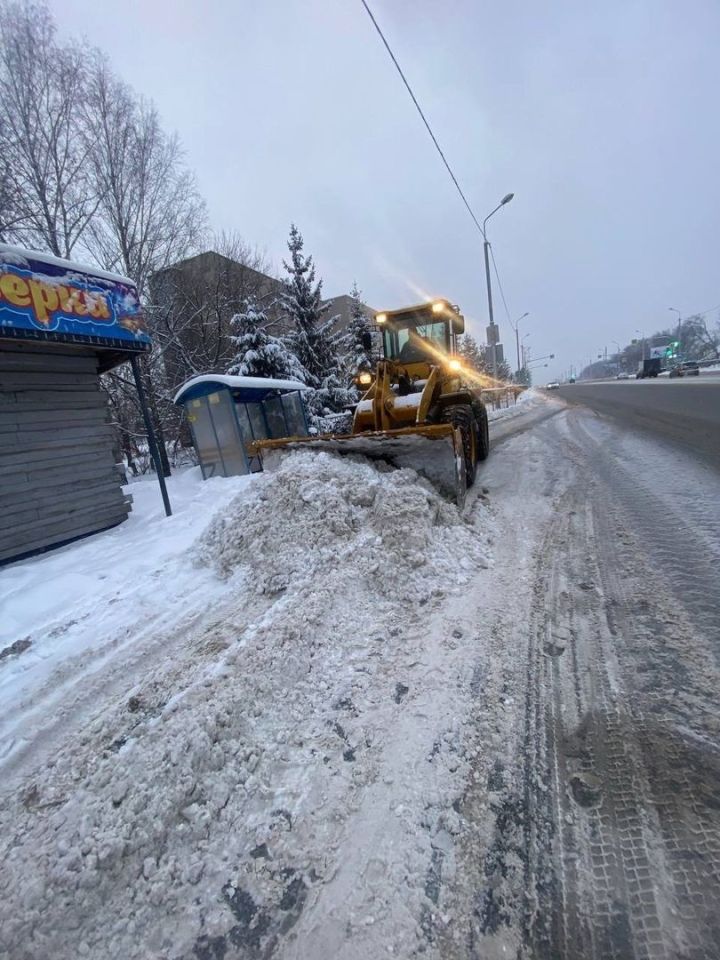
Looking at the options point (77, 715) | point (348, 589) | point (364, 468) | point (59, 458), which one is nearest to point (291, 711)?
point (348, 589)

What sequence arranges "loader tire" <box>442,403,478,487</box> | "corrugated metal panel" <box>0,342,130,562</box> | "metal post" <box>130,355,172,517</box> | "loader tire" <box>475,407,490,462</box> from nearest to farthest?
"loader tire" <box>442,403,478,487</box>, "corrugated metal panel" <box>0,342,130,562</box>, "metal post" <box>130,355,172,517</box>, "loader tire" <box>475,407,490,462</box>

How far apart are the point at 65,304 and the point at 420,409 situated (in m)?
5.64

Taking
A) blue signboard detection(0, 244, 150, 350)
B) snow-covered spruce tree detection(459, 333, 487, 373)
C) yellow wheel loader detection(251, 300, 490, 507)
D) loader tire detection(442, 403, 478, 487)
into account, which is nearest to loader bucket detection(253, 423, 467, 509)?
yellow wheel loader detection(251, 300, 490, 507)

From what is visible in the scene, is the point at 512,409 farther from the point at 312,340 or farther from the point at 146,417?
the point at 146,417

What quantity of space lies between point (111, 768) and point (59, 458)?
22.0ft

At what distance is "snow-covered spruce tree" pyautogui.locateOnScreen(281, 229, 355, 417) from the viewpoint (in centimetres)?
1803

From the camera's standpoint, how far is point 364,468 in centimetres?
514

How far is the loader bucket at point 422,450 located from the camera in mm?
5031

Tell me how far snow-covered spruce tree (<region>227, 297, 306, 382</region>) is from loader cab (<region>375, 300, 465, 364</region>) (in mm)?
10027

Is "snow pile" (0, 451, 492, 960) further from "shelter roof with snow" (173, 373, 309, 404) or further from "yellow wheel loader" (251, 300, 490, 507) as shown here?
"shelter roof with snow" (173, 373, 309, 404)

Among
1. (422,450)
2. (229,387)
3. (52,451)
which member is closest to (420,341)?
(422,450)

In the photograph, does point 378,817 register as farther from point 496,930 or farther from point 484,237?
point 484,237

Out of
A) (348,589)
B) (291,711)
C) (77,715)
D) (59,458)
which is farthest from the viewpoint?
(59,458)

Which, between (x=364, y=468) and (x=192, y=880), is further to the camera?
(x=364, y=468)
